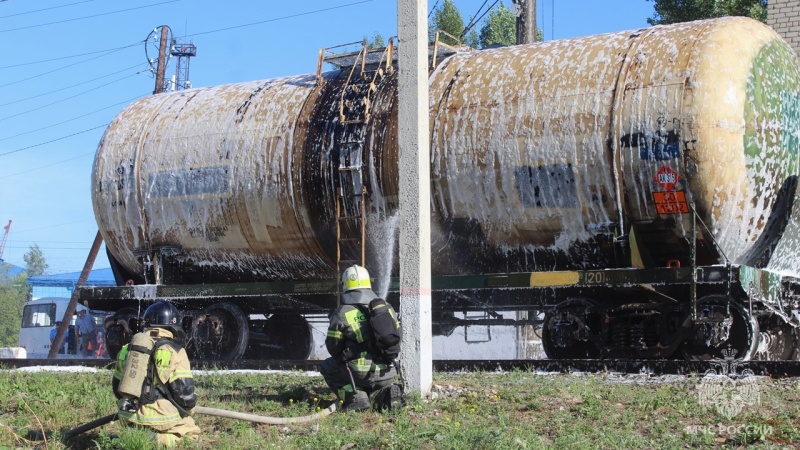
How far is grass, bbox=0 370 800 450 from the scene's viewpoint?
683 cm

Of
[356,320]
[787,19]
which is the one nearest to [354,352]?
[356,320]

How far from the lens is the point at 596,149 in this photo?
35.9 ft

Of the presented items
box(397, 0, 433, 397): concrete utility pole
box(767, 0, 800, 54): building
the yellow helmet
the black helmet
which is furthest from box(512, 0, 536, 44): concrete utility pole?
the black helmet

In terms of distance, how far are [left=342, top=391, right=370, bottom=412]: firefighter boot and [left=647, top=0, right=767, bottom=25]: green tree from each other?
25.2 m

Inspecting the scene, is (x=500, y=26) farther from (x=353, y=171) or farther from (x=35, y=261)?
(x=35, y=261)

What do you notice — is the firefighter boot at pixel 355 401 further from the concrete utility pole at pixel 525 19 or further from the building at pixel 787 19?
the building at pixel 787 19

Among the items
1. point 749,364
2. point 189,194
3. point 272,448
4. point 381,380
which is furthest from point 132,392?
point 189,194

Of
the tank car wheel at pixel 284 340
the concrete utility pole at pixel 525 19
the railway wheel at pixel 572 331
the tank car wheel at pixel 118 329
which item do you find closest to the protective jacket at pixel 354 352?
the railway wheel at pixel 572 331

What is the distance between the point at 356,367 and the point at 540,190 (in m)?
4.05

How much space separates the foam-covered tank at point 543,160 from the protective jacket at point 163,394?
5457 mm

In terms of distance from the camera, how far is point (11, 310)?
205 ft

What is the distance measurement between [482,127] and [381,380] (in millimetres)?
4356

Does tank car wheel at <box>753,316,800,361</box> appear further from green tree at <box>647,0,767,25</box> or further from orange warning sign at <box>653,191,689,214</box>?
green tree at <box>647,0,767,25</box>

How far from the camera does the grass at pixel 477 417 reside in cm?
683
